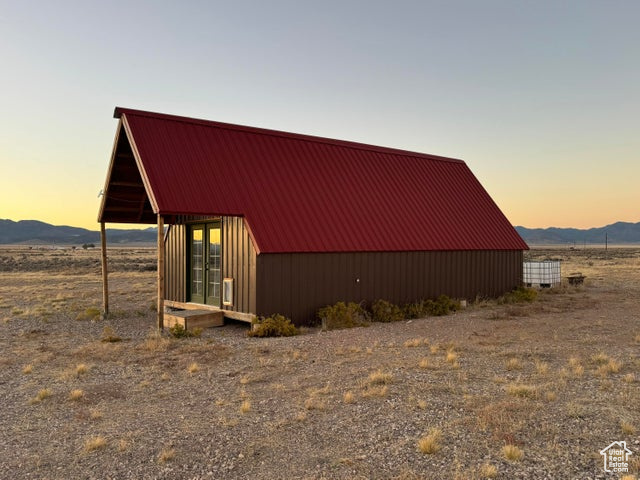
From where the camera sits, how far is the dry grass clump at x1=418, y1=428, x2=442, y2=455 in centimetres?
545

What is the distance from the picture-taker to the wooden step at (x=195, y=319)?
1329 cm

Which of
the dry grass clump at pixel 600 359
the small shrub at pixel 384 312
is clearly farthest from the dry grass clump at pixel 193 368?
the dry grass clump at pixel 600 359

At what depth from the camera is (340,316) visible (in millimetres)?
14062

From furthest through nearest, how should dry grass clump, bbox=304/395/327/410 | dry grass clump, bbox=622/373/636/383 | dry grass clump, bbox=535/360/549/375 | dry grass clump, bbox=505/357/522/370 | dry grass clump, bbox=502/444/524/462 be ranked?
dry grass clump, bbox=505/357/522/370
dry grass clump, bbox=535/360/549/375
dry grass clump, bbox=622/373/636/383
dry grass clump, bbox=304/395/327/410
dry grass clump, bbox=502/444/524/462

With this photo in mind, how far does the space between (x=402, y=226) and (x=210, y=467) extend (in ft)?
42.1

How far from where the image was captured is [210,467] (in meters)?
5.19

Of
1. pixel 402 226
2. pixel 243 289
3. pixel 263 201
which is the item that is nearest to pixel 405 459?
pixel 243 289

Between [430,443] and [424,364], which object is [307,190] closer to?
[424,364]

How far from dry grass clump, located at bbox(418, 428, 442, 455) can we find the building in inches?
311

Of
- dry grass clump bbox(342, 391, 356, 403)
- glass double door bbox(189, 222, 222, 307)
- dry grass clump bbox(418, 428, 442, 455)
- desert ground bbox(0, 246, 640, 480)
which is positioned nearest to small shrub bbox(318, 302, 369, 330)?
desert ground bbox(0, 246, 640, 480)

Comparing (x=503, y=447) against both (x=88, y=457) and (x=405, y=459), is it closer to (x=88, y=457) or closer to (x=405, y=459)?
(x=405, y=459)

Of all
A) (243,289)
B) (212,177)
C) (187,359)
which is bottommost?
(187,359)

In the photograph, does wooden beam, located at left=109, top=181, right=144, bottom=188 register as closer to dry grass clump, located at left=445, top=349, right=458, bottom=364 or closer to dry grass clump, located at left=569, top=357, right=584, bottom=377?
dry grass clump, located at left=445, top=349, right=458, bottom=364

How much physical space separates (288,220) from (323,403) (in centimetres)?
790
